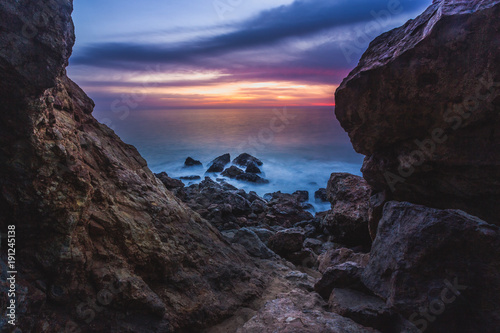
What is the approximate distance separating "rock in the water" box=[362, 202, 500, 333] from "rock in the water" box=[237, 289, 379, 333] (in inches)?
35.7

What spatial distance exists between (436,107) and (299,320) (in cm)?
471

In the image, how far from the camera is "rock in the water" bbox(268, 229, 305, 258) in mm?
10305

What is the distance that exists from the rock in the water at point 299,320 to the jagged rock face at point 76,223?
832 millimetres

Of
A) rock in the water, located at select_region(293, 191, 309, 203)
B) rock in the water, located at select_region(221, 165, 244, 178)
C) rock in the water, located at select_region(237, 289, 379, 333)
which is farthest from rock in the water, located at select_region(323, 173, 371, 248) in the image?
rock in the water, located at select_region(221, 165, 244, 178)

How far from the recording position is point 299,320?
5.00 meters

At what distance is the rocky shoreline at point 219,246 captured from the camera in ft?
12.4

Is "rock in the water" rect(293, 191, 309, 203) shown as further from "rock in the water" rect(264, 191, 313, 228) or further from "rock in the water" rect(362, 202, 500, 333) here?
"rock in the water" rect(362, 202, 500, 333)

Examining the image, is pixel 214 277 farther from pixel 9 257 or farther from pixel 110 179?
pixel 9 257

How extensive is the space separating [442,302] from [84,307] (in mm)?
5416

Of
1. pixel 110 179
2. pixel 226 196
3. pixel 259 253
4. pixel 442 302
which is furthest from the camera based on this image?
Result: pixel 226 196

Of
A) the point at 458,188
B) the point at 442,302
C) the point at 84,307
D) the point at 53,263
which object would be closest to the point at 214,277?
the point at 84,307

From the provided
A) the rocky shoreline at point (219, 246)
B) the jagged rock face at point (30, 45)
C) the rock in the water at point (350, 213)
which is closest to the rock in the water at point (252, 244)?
the rocky shoreline at point (219, 246)

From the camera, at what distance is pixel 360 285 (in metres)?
5.73

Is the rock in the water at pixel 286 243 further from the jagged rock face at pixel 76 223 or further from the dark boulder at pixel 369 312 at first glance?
the dark boulder at pixel 369 312
